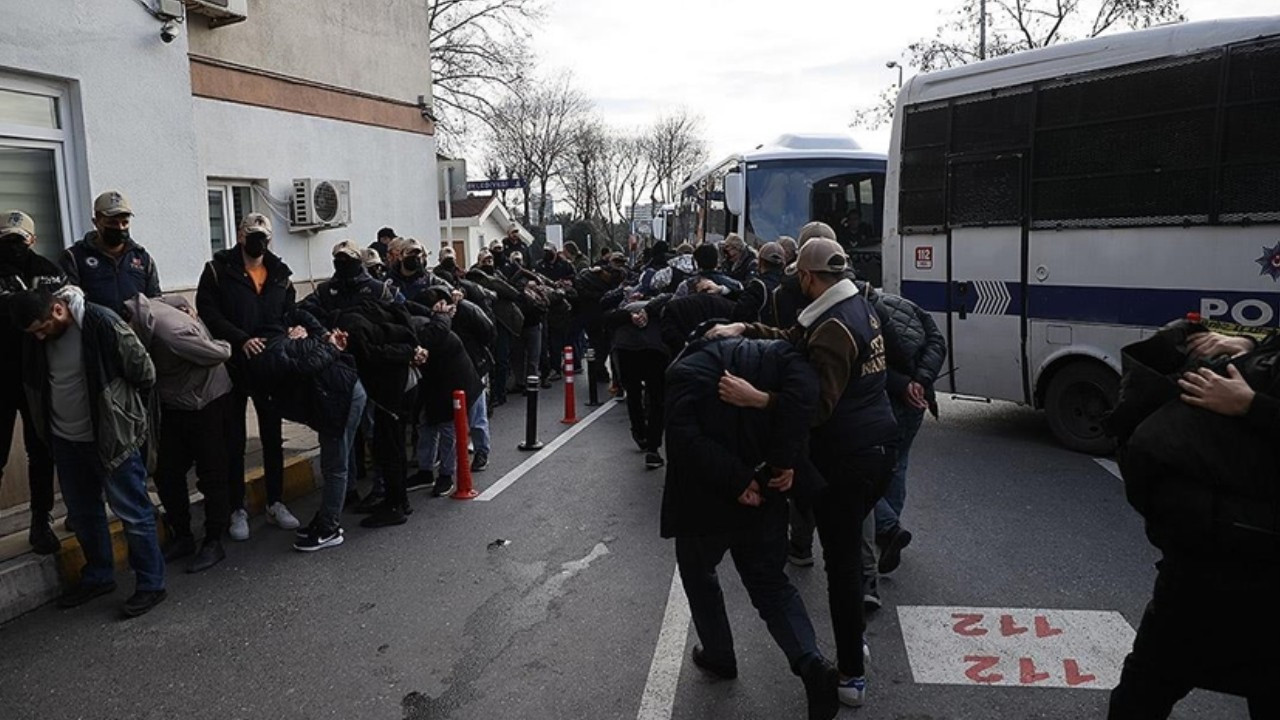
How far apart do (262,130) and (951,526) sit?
877 cm

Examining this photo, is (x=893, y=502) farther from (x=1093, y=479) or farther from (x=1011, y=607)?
(x=1093, y=479)

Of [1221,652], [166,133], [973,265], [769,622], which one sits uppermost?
[166,133]

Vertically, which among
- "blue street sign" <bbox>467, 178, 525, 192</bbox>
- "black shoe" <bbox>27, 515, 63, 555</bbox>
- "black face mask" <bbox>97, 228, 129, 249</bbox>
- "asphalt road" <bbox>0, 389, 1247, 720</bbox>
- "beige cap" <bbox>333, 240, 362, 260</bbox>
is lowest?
"asphalt road" <bbox>0, 389, 1247, 720</bbox>

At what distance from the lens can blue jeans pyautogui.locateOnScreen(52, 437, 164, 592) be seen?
4805 mm

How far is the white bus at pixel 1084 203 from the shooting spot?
667 centimetres

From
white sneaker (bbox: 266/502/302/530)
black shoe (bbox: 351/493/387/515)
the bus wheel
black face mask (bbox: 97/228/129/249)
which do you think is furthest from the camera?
the bus wheel

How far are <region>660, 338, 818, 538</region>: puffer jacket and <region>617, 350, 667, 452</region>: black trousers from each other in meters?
3.84

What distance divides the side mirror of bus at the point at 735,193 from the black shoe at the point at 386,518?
336 inches

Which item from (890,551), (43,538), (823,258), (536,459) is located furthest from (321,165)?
(823,258)

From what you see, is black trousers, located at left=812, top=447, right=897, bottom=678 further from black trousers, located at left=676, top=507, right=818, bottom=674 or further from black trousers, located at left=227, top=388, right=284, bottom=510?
black trousers, located at left=227, top=388, right=284, bottom=510

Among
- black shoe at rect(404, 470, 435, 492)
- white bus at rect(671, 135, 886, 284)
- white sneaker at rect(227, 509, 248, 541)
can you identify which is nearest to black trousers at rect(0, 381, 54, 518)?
white sneaker at rect(227, 509, 248, 541)

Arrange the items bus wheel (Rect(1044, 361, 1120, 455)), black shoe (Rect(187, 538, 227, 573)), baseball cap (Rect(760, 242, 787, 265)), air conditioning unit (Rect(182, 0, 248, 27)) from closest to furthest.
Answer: black shoe (Rect(187, 538, 227, 573)), baseball cap (Rect(760, 242, 787, 265)), bus wheel (Rect(1044, 361, 1120, 455)), air conditioning unit (Rect(182, 0, 248, 27))

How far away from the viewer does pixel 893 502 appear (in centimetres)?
523

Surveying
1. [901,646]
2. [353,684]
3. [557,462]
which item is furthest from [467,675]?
[557,462]
